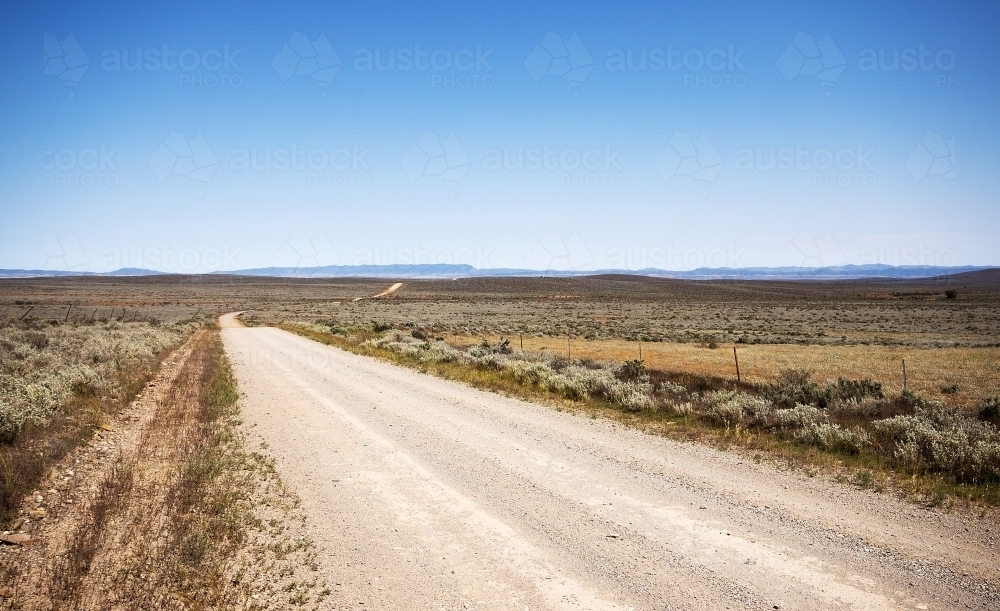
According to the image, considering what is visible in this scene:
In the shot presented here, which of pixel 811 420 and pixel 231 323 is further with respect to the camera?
pixel 231 323

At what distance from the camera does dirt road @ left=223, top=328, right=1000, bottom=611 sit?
4957 millimetres

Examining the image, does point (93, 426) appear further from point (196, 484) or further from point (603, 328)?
point (603, 328)

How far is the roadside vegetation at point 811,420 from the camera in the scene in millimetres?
8094

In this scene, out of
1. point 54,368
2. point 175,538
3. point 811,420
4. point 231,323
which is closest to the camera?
point 175,538

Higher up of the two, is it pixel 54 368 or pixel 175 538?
pixel 54 368

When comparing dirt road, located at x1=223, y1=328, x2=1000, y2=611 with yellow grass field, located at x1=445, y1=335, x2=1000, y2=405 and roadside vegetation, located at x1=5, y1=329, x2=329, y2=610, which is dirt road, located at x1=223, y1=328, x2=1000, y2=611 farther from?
yellow grass field, located at x1=445, y1=335, x2=1000, y2=405

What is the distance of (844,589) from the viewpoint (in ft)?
16.3

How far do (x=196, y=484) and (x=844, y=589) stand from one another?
319 inches

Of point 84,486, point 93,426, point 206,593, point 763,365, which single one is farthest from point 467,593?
point 763,365

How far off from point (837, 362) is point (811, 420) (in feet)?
69.3

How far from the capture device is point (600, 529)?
630cm

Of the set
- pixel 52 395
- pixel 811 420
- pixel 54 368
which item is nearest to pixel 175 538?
pixel 52 395

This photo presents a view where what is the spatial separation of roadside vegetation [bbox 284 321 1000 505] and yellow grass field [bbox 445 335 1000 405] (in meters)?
5.83

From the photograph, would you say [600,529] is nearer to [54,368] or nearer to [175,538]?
[175,538]
